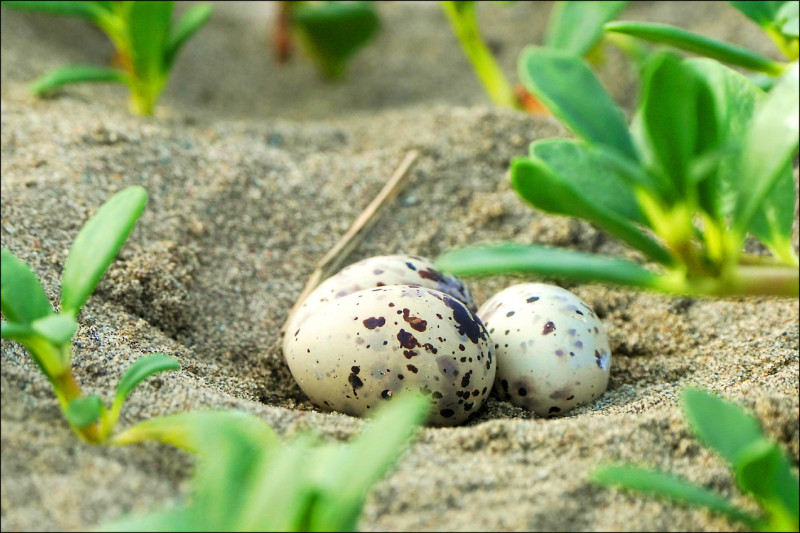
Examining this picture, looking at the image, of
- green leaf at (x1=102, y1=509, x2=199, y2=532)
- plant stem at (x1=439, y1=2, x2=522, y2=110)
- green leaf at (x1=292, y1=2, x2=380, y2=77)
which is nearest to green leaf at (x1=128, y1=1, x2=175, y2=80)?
green leaf at (x1=292, y1=2, x2=380, y2=77)

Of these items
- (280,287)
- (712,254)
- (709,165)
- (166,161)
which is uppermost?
(709,165)

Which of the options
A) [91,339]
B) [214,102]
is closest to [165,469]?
[91,339]

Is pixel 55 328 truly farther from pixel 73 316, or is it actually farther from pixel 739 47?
pixel 739 47

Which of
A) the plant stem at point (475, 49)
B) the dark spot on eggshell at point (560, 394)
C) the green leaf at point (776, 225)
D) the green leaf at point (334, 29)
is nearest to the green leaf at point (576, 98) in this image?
the green leaf at point (776, 225)

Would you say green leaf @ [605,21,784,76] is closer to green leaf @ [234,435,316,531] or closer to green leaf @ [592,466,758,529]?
green leaf @ [592,466,758,529]

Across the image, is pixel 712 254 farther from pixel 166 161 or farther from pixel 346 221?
pixel 166 161

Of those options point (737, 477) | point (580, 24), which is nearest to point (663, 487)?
point (737, 477)
